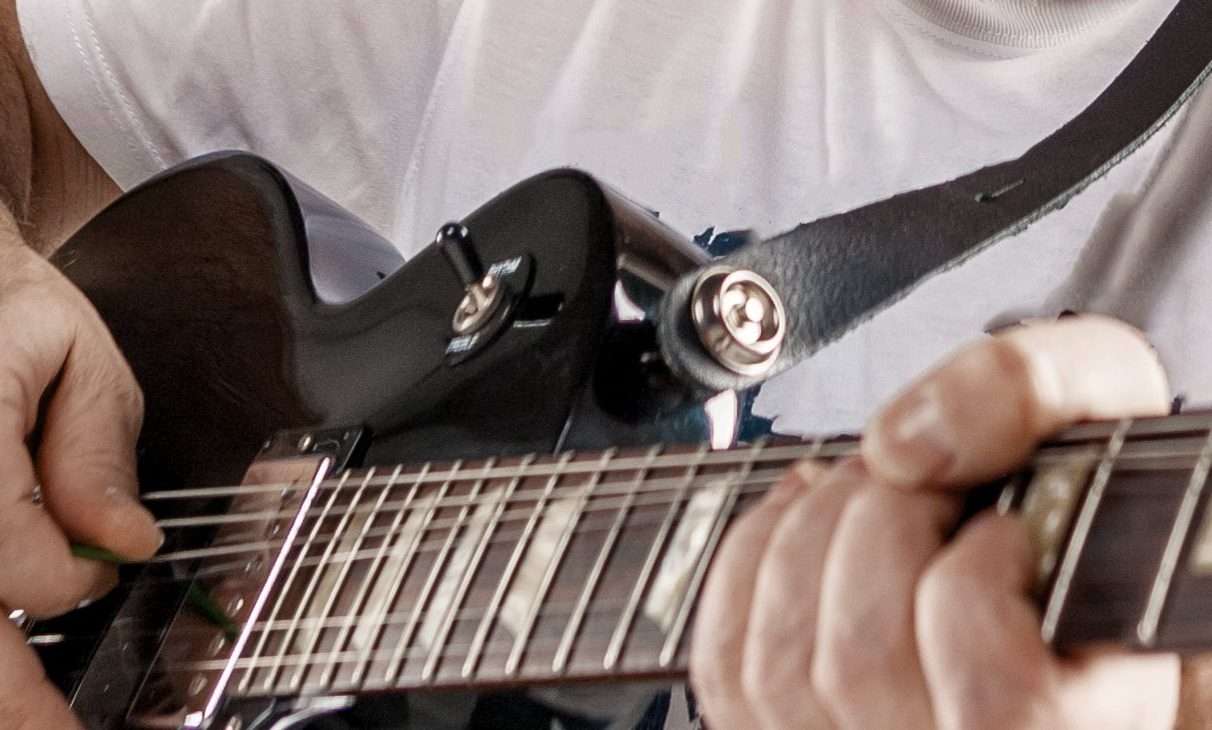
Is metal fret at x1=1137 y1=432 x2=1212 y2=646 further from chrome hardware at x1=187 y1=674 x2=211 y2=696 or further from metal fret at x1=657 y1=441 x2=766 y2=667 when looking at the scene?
chrome hardware at x1=187 y1=674 x2=211 y2=696

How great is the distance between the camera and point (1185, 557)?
285 mm

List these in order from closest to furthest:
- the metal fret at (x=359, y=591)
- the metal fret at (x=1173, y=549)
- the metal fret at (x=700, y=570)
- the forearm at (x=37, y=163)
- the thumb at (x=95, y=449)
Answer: the metal fret at (x=1173, y=549), the metal fret at (x=700, y=570), the metal fret at (x=359, y=591), the thumb at (x=95, y=449), the forearm at (x=37, y=163)

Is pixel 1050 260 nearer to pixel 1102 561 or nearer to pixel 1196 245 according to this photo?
pixel 1196 245

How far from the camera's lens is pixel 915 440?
323 millimetres

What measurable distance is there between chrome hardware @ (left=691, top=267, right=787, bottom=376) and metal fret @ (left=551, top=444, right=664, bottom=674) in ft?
0.36

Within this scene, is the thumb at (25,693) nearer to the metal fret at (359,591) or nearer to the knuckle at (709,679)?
the metal fret at (359,591)

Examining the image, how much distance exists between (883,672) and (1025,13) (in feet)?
1.66

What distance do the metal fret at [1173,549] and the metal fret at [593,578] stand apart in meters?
0.20

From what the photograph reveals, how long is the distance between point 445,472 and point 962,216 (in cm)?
29

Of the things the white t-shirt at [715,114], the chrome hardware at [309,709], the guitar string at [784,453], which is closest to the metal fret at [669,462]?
the guitar string at [784,453]

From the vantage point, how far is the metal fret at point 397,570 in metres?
0.48

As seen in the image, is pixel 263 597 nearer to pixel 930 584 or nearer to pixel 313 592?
pixel 313 592

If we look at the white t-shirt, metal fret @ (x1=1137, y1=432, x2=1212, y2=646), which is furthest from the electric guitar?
the white t-shirt

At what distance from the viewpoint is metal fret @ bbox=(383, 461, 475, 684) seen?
1.54ft
